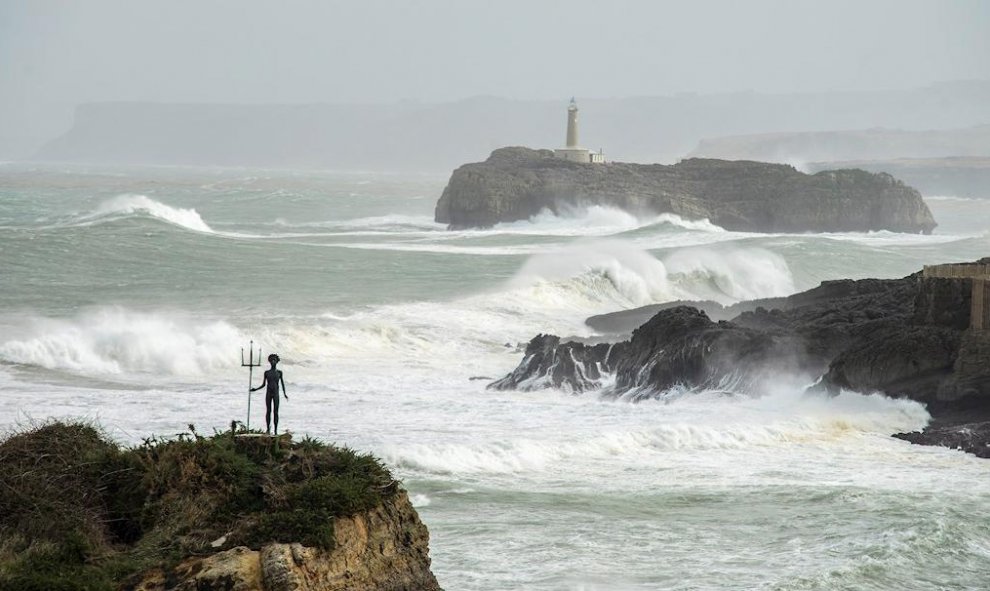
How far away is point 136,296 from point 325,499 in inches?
1303

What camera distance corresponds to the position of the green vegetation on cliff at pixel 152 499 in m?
9.03

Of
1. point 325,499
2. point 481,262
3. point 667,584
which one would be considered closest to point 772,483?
point 667,584

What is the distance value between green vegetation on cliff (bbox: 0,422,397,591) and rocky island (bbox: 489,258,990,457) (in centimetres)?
1220

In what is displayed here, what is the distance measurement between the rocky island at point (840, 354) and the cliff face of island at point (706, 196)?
6176 cm

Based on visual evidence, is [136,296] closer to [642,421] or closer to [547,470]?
[642,421]

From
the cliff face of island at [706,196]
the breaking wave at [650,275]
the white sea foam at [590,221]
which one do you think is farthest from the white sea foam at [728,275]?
the cliff face of island at [706,196]

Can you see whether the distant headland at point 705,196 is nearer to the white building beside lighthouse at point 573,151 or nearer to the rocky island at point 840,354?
the white building beside lighthouse at point 573,151

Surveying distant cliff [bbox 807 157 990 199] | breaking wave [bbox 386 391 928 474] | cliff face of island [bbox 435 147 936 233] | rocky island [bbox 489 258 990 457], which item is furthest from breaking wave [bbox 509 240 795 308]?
distant cliff [bbox 807 157 990 199]

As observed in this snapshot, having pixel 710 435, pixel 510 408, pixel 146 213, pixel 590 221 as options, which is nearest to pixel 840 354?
pixel 710 435

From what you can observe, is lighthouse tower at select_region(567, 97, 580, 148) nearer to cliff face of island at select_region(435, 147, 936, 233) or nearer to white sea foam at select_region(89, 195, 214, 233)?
cliff face of island at select_region(435, 147, 936, 233)

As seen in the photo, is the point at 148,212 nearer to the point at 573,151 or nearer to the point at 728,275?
the point at 728,275

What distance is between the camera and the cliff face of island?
301ft

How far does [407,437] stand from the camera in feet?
67.8

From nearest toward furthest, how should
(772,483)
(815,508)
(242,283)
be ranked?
(815,508), (772,483), (242,283)
